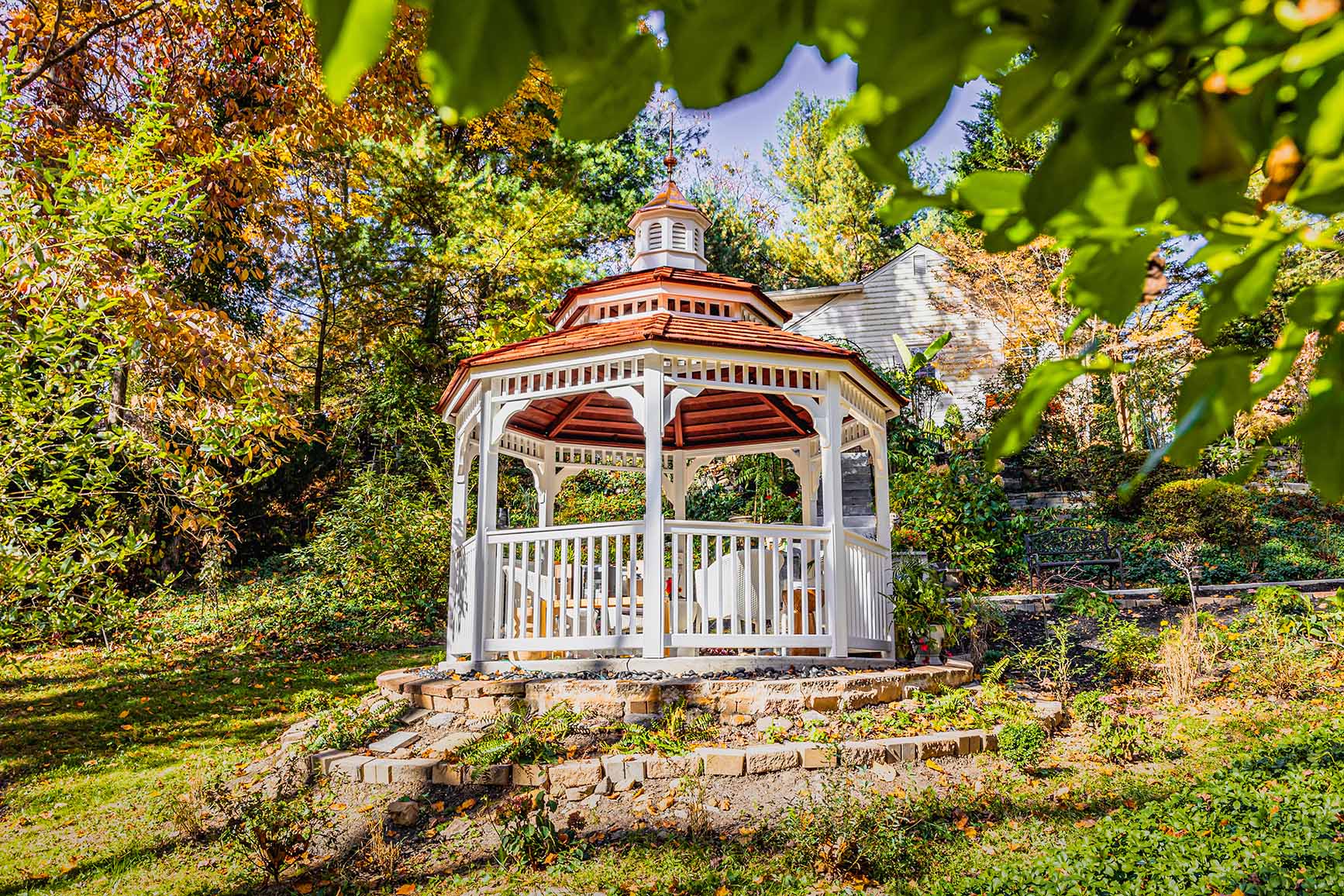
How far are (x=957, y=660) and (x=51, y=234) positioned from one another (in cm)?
866

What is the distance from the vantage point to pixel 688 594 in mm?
7965

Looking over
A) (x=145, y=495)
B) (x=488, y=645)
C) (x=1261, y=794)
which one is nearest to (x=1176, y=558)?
(x=1261, y=794)

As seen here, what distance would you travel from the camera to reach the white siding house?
22.7 meters

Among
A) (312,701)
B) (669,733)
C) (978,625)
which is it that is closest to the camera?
(669,733)

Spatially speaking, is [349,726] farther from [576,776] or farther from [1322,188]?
[1322,188]

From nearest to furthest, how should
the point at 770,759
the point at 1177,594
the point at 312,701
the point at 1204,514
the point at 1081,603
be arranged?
the point at 770,759
the point at 312,701
the point at 1081,603
the point at 1177,594
the point at 1204,514

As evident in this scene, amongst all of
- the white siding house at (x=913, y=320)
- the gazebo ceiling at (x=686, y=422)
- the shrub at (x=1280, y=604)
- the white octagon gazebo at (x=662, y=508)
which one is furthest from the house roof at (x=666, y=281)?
the white siding house at (x=913, y=320)

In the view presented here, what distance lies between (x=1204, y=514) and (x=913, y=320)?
965cm

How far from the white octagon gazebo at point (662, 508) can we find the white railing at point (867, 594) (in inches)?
0.8

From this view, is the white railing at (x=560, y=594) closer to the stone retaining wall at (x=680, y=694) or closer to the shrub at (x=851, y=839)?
the stone retaining wall at (x=680, y=694)

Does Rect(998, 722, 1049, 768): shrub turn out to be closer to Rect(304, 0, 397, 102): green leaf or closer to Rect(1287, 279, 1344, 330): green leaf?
Rect(1287, 279, 1344, 330): green leaf

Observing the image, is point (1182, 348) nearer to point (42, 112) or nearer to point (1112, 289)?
point (42, 112)

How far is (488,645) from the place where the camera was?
8.39m

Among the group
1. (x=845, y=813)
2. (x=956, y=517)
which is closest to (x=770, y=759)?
(x=845, y=813)
